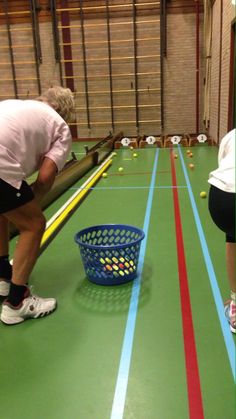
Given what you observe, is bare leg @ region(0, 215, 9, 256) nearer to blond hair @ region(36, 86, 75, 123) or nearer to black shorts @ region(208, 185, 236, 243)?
blond hair @ region(36, 86, 75, 123)

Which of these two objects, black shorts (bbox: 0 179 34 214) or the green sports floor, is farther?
black shorts (bbox: 0 179 34 214)

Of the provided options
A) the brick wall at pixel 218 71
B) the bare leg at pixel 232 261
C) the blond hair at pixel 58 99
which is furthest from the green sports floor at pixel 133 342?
the brick wall at pixel 218 71

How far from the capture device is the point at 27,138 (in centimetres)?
189

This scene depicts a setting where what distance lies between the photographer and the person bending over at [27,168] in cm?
184

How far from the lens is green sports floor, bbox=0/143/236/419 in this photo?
1.48 meters

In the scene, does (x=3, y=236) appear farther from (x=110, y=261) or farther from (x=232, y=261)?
(x=232, y=261)

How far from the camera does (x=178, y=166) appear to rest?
20.2ft

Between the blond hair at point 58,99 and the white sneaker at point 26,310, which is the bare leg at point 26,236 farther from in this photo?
the blond hair at point 58,99

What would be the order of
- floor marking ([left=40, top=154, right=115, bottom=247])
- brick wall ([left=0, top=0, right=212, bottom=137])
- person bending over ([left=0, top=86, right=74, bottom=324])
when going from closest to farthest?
person bending over ([left=0, top=86, right=74, bottom=324]) → floor marking ([left=40, top=154, right=115, bottom=247]) → brick wall ([left=0, top=0, right=212, bottom=137])

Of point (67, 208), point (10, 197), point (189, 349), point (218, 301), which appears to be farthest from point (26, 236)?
point (67, 208)

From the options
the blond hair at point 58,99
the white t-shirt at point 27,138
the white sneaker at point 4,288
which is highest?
the blond hair at point 58,99

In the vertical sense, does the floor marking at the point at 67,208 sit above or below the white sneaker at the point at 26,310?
above

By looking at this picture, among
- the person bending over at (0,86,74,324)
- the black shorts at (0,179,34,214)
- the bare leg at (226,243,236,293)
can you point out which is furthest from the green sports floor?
the black shorts at (0,179,34,214)

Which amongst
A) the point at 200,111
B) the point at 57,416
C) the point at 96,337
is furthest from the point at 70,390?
the point at 200,111
